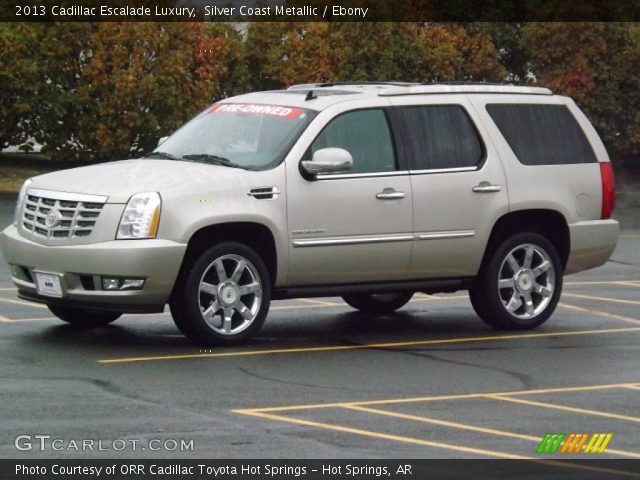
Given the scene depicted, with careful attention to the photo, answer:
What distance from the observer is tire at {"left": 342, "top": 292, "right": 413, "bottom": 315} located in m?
14.7

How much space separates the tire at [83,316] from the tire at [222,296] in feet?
3.78

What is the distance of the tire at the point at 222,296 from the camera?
39.5ft

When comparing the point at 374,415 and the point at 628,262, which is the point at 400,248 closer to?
the point at 374,415

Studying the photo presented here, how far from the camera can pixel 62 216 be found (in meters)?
12.0

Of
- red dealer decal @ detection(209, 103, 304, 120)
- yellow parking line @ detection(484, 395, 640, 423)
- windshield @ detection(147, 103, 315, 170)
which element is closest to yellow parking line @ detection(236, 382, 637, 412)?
yellow parking line @ detection(484, 395, 640, 423)

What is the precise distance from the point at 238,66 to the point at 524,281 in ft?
62.6

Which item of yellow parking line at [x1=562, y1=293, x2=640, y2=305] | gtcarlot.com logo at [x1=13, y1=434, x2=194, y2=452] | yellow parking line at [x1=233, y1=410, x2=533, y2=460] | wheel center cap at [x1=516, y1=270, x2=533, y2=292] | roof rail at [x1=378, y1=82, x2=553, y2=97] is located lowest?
yellow parking line at [x1=562, y1=293, x2=640, y2=305]

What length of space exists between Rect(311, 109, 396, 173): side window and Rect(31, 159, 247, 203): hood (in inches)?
35.0

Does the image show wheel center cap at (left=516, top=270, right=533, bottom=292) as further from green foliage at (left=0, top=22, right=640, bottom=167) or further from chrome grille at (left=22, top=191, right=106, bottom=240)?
green foliage at (left=0, top=22, right=640, bottom=167)

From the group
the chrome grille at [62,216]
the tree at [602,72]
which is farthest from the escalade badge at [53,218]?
the tree at [602,72]

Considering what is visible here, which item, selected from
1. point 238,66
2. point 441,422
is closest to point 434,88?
point 441,422

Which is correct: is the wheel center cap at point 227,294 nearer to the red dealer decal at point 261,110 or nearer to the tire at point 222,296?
the tire at point 222,296

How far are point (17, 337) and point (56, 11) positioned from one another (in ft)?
58.8
